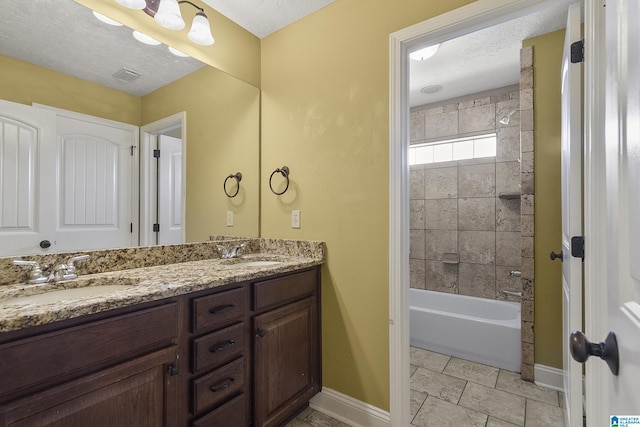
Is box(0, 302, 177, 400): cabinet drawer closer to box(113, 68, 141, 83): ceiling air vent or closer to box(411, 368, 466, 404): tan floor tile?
box(113, 68, 141, 83): ceiling air vent

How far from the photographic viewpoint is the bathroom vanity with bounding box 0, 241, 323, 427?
0.81 m

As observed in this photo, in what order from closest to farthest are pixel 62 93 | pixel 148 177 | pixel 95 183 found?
1. pixel 62 93
2. pixel 95 183
3. pixel 148 177

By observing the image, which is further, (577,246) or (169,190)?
(169,190)

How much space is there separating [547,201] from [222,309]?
7.34 feet

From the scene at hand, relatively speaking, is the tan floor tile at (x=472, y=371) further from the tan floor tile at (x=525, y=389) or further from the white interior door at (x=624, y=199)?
the white interior door at (x=624, y=199)

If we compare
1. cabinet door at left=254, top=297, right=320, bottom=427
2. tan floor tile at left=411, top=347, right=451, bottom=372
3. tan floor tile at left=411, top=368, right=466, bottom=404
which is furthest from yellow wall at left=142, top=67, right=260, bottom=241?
tan floor tile at left=411, top=347, right=451, bottom=372

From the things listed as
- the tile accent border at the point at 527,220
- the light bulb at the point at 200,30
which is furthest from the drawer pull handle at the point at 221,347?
the tile accent border at the point at 527,220

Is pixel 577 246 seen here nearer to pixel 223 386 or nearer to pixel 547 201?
pixel 547 201

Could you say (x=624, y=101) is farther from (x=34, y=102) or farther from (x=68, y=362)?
(x=34, y=102)

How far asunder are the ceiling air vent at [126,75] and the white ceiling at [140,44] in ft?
0.05

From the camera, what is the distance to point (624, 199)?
1.67 feet

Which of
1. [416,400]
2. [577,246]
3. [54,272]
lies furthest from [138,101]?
[416,400]

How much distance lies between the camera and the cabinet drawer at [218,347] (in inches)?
46.8

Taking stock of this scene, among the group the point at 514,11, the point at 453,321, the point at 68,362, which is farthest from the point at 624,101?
the point at 453,321
